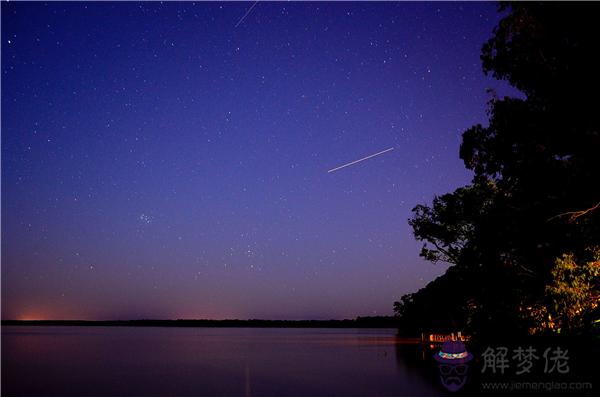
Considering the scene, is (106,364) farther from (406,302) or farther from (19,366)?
(406,302)

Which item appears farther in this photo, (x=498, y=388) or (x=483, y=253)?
(x=483, y=253)

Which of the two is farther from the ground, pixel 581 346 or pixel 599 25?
pixel 599 25

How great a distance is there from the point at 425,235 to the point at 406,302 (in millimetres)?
27621

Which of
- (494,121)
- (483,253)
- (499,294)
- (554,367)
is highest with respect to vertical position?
(494,121)

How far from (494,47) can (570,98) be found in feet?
6.13

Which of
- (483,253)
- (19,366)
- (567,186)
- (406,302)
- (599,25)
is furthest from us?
(406,302)

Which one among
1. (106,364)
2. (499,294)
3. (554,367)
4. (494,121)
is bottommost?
(106,364)

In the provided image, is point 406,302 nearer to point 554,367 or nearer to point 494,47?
point 554,367

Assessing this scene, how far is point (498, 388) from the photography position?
1481 centimetres

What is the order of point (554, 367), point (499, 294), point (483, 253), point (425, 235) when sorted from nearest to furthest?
point (554, 367), point (483, 253), point (499, 294), point (425, 235)

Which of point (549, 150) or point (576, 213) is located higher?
point (549, 150)

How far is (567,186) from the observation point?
11742 mm

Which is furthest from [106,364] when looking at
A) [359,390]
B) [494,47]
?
[494,47]

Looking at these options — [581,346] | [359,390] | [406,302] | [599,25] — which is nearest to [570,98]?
[599,25]
